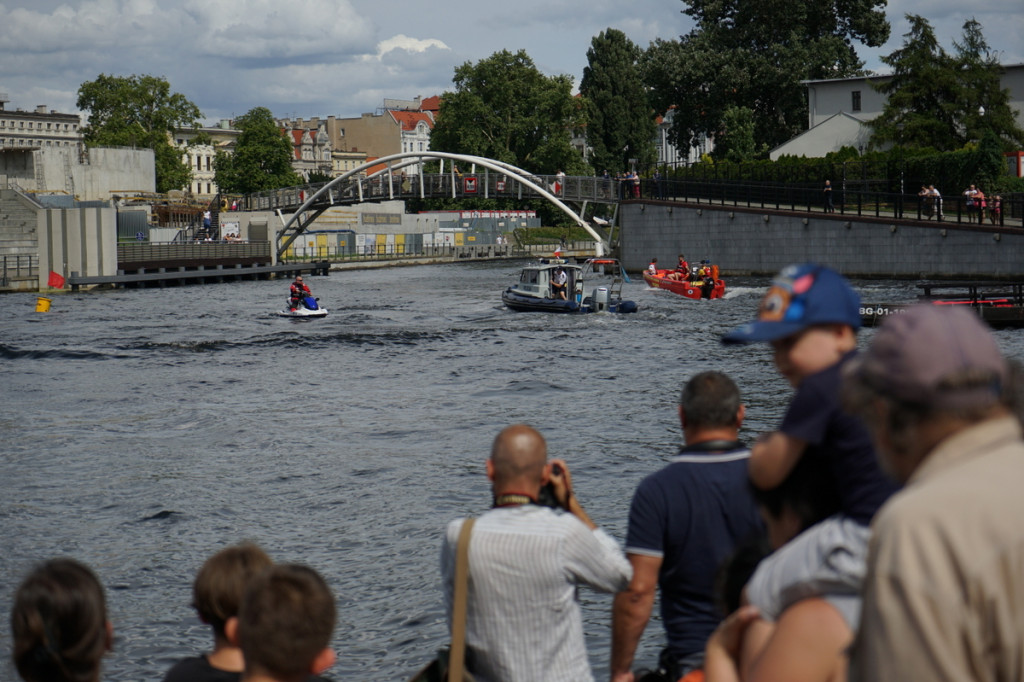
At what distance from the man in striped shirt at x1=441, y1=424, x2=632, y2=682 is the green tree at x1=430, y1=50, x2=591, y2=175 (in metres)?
111

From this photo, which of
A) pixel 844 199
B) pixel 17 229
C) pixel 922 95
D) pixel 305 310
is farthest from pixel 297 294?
pixel 922 95

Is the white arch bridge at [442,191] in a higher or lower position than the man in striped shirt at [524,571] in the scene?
higher

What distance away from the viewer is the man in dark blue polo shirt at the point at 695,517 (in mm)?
4605

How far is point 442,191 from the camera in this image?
2972 inches

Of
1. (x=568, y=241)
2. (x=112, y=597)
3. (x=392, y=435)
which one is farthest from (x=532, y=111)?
(x=112, y=597)

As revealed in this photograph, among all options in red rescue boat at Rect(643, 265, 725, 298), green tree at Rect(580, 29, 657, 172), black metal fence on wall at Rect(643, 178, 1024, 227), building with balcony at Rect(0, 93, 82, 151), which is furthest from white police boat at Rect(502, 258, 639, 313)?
building with balcony at Rect(0, 93, 82, 151)

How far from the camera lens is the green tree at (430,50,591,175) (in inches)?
4525

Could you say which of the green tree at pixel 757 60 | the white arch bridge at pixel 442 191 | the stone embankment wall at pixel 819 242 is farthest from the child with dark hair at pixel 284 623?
the green tree at pixel 757 60

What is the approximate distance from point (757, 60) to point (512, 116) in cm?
4555

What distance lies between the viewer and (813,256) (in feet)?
172

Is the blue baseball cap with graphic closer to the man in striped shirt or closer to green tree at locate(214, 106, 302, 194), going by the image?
the man in striped shirt

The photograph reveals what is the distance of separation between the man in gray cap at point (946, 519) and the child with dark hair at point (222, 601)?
226 centimetres

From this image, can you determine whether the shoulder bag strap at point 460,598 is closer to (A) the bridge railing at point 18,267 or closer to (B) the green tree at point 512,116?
(A) the bridge railing at point 18,267

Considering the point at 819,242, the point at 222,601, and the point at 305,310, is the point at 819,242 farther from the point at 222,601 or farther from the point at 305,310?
the point at 222,601
